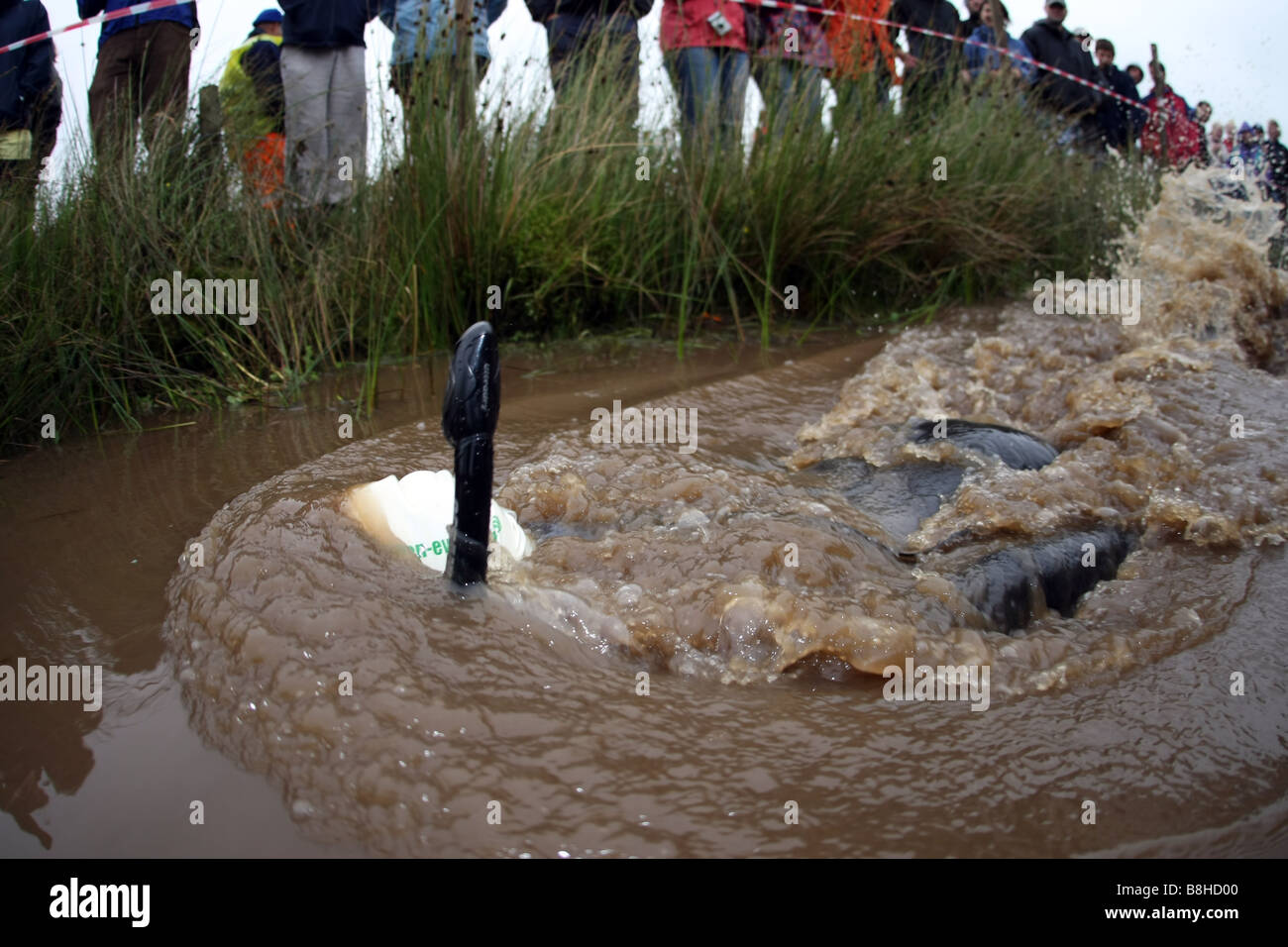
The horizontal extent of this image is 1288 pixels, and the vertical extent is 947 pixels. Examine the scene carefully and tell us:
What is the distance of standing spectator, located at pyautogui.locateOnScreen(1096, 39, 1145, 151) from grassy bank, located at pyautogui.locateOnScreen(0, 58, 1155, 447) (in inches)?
152

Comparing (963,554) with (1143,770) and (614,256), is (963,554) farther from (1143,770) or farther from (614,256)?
(614,256)

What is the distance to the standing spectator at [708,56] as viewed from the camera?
5038 mm

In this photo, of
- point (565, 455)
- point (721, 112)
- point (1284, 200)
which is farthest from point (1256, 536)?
point (1284, 200)

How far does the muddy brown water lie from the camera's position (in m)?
Result: 1.38

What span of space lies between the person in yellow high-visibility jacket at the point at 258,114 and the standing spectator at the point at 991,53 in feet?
14.1

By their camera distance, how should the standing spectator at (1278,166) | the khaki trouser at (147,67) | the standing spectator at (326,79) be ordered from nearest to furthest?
the khaki trouser at (147,67) → the standing spectator at (326,79) → the standing spectator at (1278,166)

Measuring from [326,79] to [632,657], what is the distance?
3.95 metres

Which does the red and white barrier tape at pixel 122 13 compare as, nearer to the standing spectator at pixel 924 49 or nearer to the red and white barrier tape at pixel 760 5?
the red and white barrier tape at pixel 760 5

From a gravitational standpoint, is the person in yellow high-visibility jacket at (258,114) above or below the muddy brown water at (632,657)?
above

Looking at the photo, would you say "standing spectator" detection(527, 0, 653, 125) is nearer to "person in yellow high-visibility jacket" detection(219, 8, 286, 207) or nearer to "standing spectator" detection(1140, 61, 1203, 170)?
"person in yellow high-visibility jacket" detection(219, 8, 286, 207)

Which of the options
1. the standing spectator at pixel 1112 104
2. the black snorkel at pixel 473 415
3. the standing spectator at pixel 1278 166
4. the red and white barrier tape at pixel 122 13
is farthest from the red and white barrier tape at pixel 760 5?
the black snorkel at pixel 473 415

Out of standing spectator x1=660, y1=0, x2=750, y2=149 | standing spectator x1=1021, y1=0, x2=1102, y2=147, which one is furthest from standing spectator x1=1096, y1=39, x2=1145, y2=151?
standing spectator x1=660, y1=0, x2=750, y2=149

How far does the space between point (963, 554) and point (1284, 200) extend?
959 cm

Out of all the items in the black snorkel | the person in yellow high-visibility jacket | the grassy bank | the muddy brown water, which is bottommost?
the muddy brown water
